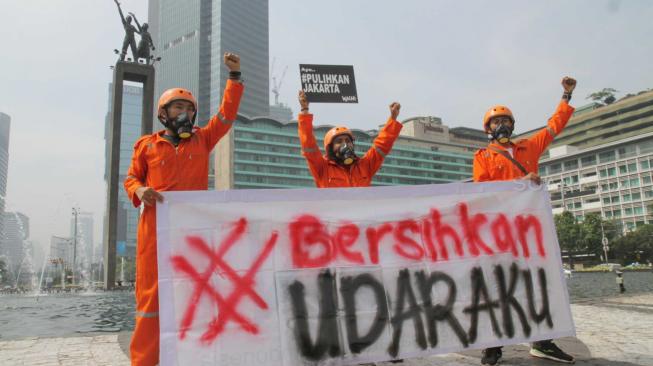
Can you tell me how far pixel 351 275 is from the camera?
3820 millimetres

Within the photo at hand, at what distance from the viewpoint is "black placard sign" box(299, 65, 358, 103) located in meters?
6.38

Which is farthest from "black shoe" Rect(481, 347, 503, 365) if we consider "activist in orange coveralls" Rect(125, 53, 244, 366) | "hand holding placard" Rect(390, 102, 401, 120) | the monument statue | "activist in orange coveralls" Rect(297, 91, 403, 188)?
the monument statue

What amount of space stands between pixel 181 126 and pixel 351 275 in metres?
1.90

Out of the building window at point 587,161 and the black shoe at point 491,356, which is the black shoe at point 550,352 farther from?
the building window at point 587,161

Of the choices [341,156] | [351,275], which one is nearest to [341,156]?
[341,156]

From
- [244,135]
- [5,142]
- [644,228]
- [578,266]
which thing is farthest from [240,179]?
[5,142]

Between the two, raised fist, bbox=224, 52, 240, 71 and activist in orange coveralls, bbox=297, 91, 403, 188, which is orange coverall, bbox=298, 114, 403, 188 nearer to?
activist in orange coveralls, bbox=297, 91, 403, 188

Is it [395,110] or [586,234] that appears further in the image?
[586,234]

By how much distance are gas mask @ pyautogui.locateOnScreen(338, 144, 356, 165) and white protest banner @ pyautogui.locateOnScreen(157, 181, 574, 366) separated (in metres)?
1.04

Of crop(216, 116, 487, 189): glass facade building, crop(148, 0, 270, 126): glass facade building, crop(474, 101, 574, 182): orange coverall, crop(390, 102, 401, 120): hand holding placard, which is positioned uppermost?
crop(148, 0, 270, 126): glass facade building

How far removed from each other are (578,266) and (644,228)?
10700mm

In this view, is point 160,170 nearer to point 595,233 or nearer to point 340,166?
point 340,166

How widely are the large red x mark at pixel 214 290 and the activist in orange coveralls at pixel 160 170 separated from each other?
0.92 ft

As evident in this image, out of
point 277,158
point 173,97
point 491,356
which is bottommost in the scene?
point 491,356
